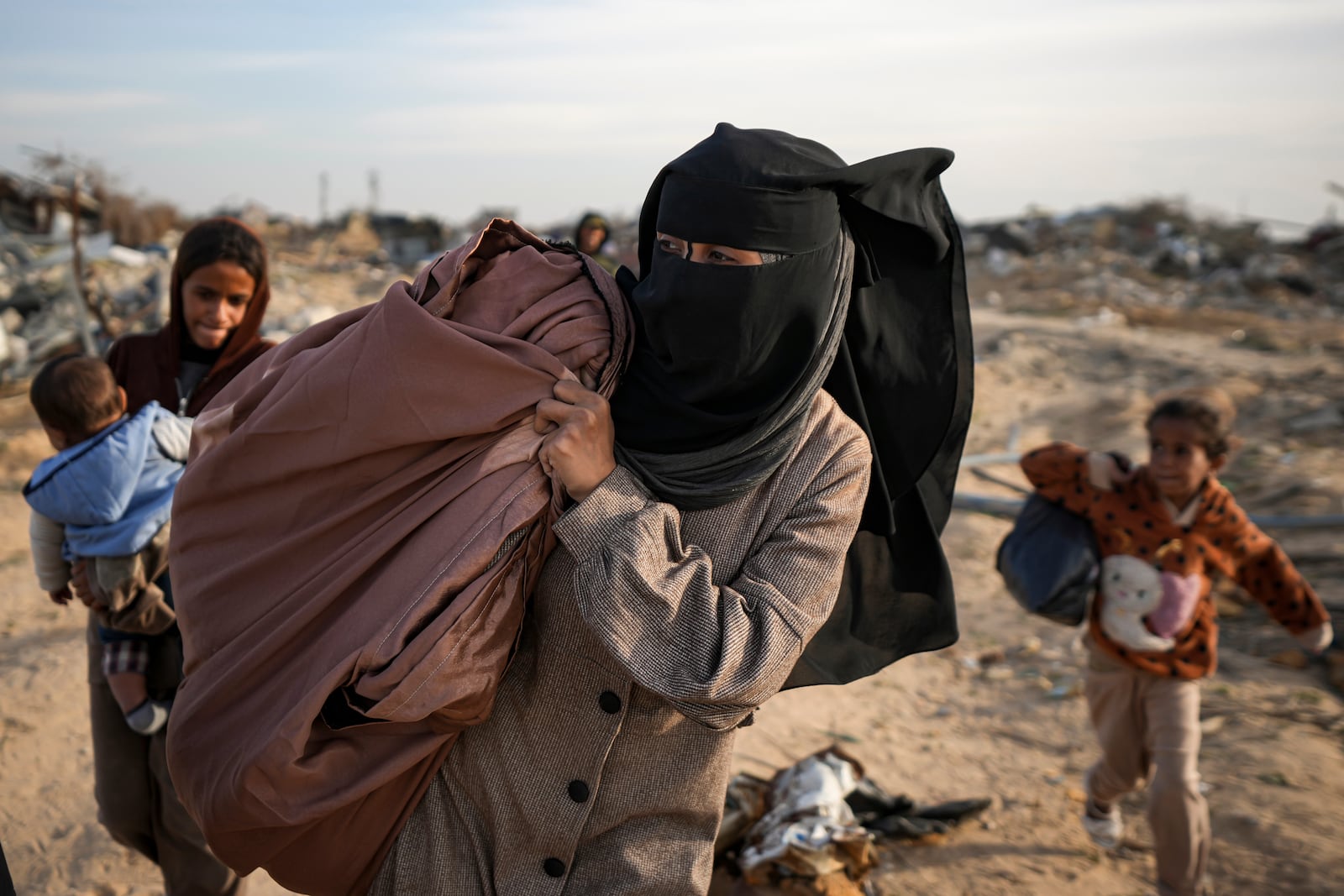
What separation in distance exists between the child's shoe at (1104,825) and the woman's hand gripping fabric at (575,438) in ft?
9.52

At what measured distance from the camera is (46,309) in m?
12.2

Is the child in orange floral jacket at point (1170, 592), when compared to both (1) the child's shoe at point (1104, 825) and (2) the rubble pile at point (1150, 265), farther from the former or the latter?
(2) the rubble pile at point (1150, 265)

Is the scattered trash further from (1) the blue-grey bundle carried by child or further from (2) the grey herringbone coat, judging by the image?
(1) the blue-grey bundle carried by child

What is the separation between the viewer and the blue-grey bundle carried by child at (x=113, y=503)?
2.42 m

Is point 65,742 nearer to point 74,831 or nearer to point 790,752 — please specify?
point 74,831

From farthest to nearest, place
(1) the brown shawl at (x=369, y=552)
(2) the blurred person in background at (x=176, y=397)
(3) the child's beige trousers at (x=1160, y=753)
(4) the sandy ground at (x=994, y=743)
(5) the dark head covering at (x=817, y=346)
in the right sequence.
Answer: (4) the sandy ground at (x=994, y=743) < (3) the child's beige trousers at (x=1160, y=753) < (2) the blurred person in background at (x=176, y=397) < (5) the dark head covering at (x=817, y=346) < (1) the brown shawl at (x=369, y=552)

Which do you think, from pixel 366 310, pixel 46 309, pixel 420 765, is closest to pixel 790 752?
pixel 420 765

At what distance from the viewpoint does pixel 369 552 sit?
1568 millimetres

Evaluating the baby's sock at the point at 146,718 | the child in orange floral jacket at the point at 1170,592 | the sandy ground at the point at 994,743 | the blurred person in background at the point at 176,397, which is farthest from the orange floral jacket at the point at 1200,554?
the baby's sock at the point at 146,718

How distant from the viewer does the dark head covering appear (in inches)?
64.2

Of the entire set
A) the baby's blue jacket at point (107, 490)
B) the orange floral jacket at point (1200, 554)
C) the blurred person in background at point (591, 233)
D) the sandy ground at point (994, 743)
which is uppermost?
the blurred person in background at point (591, 233)

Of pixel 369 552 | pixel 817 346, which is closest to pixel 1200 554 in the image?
pixel 817 346

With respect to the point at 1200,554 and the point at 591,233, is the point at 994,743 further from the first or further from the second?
the point at 591,233

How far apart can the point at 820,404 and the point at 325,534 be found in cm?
88
